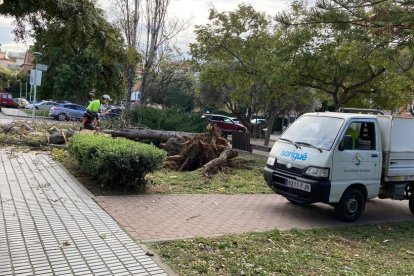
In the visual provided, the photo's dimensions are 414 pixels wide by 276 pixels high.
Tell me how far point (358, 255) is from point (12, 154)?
982 cm

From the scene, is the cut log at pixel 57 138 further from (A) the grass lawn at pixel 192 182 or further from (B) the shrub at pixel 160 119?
(B) the shrub at pixel 160 119

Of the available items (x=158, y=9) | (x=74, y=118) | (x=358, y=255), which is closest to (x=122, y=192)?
(x=358, y=255)

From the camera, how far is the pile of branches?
13.3m

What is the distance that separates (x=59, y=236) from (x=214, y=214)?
9.48 feet

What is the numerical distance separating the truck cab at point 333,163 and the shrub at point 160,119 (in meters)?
10.8

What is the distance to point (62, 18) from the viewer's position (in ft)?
16.1

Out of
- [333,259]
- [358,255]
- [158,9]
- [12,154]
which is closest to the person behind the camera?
[333,259]

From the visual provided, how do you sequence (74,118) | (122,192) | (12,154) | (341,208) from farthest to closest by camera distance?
1. (74,118)
2. (12,154)
3. (122,192)
4. (341,208)

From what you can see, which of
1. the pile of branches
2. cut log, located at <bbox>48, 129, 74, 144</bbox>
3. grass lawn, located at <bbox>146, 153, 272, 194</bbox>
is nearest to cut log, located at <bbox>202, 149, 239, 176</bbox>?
the pile of branches

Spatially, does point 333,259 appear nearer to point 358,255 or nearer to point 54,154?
point 358,255

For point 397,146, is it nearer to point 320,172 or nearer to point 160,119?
point 320,172

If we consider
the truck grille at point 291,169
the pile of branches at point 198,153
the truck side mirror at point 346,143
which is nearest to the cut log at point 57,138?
→ the pile of branches at point 198,153

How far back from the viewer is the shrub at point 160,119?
1916cm

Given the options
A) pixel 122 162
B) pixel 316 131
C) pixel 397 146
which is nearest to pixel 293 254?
pixel 316 131
